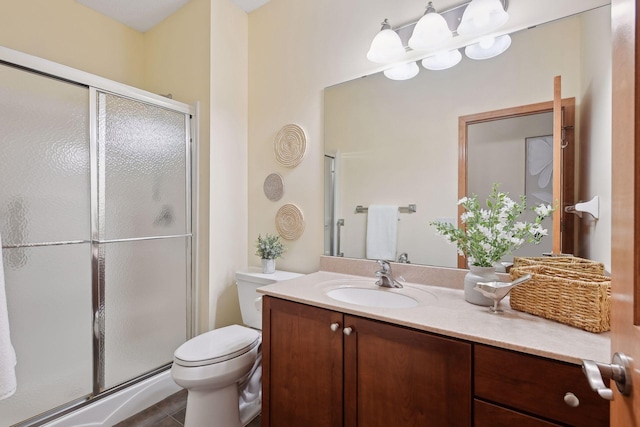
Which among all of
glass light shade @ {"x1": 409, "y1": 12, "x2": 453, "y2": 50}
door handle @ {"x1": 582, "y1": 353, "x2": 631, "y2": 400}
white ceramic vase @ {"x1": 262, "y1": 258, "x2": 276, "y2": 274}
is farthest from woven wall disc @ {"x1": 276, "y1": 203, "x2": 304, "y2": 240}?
door handle @ {"x1": 582, "y1": 353, "x2": 631, "y2": 400}

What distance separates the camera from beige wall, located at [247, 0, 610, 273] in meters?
1.70

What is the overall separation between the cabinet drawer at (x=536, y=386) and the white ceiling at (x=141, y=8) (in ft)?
7.96

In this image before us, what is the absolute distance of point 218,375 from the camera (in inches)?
54.4

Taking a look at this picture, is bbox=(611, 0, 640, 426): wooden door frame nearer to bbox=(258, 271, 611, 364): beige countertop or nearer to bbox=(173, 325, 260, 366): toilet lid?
bbox=(258, 271, 611, 364): beige countertop

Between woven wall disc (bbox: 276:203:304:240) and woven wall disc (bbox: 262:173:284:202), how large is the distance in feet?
0.33

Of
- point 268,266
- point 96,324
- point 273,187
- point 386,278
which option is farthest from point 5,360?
point 386,278

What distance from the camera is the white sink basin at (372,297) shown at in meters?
1.34

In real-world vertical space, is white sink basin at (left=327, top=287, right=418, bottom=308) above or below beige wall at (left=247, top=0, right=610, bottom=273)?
below

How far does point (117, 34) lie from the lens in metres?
2.31

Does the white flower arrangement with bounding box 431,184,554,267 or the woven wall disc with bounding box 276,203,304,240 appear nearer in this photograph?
the white flower arrangement with bounding box 431,184,554,267

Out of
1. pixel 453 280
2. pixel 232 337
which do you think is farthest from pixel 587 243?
pixel 232 337

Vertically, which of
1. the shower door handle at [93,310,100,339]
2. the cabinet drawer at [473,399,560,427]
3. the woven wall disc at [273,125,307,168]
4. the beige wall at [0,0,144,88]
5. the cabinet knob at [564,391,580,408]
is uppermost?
the beige wall at [0,0,144,88]

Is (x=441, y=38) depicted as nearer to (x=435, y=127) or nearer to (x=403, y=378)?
(x=435, y=127)

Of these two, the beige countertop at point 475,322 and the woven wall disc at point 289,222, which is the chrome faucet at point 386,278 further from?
the woven wall disc at point 289,222
